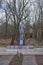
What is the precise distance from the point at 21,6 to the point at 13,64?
18492 millimetres

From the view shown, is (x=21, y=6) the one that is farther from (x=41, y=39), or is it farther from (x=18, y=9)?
(x=41, y=39)

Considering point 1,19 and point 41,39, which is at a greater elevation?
point 1,19

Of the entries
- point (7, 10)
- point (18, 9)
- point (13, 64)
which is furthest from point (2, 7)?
point (13, 64)

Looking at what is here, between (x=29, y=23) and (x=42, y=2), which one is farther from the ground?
(x=42, y=2)

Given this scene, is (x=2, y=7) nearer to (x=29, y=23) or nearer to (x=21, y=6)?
(x=21, y=6)

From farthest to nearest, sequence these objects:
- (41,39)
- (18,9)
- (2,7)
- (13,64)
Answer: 1. (41,39)
2. (18,9)
3. (2,7)
4. (13,64)

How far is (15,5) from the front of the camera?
26.2m

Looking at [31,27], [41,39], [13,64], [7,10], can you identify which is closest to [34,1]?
[7,10]

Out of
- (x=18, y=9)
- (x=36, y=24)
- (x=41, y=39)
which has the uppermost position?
(x=18, y=9)

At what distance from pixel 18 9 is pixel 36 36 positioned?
33.2 ft

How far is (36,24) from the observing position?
3606 centimetres

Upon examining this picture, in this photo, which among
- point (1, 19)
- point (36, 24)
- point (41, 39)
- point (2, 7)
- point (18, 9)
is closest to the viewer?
point (2, 7)

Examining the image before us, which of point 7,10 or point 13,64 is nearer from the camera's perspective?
point 13,64

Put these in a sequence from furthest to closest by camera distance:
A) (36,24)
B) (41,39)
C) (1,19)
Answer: (36,24)
(41,39)
(1,19)
